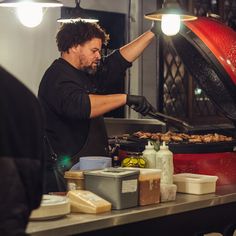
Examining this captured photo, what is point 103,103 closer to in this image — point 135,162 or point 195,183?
point 135,162

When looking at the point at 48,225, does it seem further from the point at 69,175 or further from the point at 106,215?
the point at 69,175

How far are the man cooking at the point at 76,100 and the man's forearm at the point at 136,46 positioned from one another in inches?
9.9

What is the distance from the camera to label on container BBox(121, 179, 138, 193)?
2.64 metres

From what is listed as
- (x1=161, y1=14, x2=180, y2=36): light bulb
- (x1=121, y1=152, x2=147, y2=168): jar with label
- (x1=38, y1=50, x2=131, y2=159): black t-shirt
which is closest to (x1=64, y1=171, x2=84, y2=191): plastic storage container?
(x1=121, y1=152, x2=147, y2=168): jar with label

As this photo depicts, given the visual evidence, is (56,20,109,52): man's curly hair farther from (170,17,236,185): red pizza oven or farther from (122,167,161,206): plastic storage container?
(122,167,161,206): plastic storage container

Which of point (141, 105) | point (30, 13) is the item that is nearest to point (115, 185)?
point (141, 105)

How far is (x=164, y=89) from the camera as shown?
6.28 metres

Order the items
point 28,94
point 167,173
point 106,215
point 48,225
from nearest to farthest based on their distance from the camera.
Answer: point 28,94 < point 48,225 < point 106,215 < point 167,173

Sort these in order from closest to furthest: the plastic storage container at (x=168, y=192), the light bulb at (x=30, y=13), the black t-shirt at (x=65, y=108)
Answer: the plastic storage container at (x=168, y=192)
the black t-shirt at (x=65, y=108)
the light bulb at (x=30, y=13)

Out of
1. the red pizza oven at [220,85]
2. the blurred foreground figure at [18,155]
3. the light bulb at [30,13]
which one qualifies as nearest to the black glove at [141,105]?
Result: the red pizza oven at [220,85]

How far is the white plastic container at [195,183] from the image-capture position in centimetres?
312

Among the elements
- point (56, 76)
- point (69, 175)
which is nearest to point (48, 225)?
point (69, 175)

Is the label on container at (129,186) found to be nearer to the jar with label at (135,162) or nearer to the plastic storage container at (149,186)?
the plastic storage container at (149,186)

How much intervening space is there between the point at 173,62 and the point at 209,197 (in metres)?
3.49
